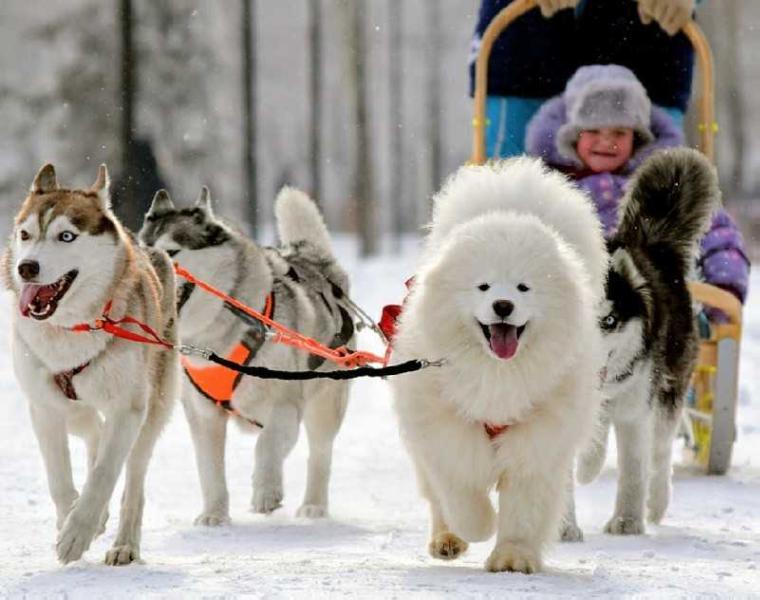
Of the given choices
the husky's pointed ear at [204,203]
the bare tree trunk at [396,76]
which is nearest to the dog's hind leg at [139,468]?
the husky's pointed ear at [204,203]

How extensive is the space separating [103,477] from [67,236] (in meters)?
0.78

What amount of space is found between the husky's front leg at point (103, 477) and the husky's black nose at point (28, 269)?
50 cm

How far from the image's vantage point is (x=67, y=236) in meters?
4.24

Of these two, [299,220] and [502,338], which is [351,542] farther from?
[299,220]

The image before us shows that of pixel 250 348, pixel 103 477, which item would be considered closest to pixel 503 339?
pixel 103 477

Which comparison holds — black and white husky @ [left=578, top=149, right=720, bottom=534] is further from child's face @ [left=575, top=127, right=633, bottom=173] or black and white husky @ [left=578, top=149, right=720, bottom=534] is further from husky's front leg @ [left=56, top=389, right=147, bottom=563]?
husky's front leg @ [left=56, top=389, right=147, bottom=563]

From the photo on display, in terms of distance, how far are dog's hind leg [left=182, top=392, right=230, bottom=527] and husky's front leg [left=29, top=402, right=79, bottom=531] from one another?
1337mm

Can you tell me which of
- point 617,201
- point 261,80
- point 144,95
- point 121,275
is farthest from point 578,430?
point 261,80

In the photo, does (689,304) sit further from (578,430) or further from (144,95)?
(144,95)

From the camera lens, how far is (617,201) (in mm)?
6520

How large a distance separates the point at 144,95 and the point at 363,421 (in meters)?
19.6

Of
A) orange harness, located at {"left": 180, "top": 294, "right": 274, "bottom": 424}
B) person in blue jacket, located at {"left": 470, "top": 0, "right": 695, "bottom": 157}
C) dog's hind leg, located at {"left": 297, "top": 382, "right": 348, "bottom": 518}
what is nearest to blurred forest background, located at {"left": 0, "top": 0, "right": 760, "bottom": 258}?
person in blue jacket, located at {"left": 470, "top": 0, "right": 695, "bottom": 157}

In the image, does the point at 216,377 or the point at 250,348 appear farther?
the point at 250,348

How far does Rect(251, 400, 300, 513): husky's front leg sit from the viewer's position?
5.68 metres
